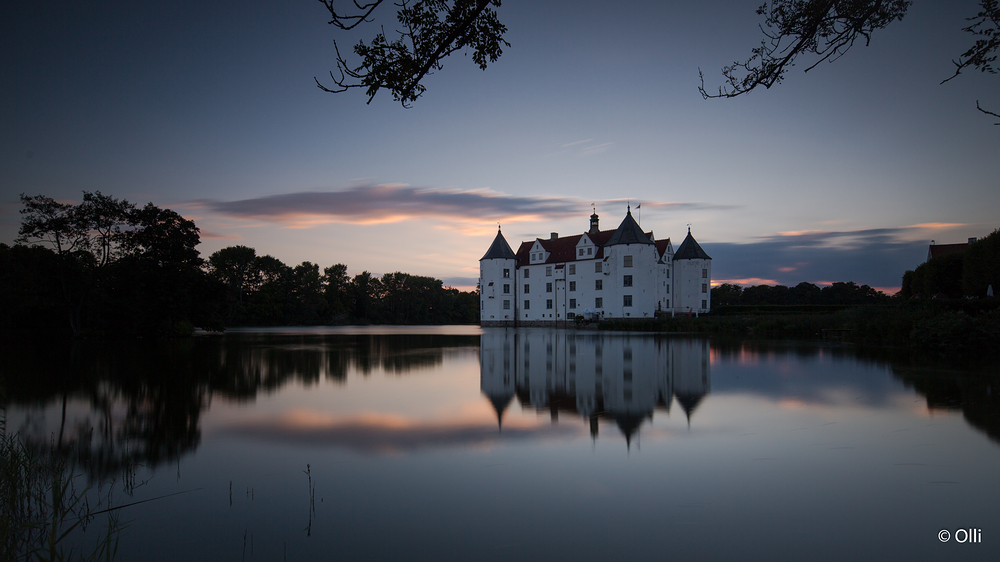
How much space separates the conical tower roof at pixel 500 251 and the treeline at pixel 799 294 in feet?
121

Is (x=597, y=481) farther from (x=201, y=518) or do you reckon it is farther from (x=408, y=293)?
(x=408, y=293)

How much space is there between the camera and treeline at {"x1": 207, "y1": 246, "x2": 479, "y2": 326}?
230ft

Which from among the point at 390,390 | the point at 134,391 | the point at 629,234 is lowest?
the point at 390,390

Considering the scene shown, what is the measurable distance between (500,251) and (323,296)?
38.8m

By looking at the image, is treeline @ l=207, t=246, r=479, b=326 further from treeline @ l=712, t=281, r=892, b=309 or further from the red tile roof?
treeline @ l=712, t=281, r=892, b=309

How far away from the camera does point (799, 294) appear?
78.4 meters

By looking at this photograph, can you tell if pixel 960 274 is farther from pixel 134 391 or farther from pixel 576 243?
pixel 134 391

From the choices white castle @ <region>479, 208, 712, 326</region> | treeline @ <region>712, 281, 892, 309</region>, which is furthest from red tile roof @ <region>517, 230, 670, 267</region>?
treeline @ <region>712, 281, 892, 309</region>

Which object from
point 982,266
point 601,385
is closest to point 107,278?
point 601,385

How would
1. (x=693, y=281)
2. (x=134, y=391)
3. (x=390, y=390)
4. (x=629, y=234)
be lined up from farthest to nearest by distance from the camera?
(x=693, y=281) → (x=629, y=234) → (x=390, y=390) → (x=134, y=391)

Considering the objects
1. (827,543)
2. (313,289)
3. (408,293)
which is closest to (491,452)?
(827,543)

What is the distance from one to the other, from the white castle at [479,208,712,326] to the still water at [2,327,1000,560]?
120ft

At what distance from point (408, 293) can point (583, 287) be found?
48.8 metres

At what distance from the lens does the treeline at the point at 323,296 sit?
70.2 meters
